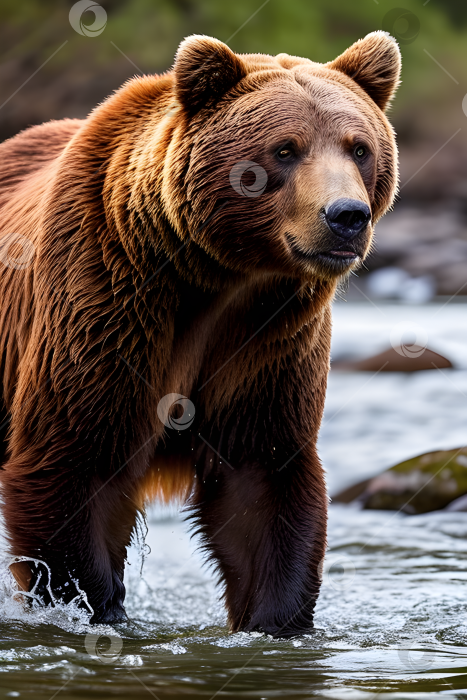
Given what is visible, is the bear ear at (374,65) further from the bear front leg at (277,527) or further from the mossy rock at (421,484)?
the mossy rock at (421,484)

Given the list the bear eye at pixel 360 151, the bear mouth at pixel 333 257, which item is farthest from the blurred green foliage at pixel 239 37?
the bear mouth at pixel 333 257

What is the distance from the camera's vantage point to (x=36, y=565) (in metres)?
4.81

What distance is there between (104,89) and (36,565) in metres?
18.0

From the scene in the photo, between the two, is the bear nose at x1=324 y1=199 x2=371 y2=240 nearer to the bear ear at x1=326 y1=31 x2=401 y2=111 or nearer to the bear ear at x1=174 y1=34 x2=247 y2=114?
the bear ear at x1=174 y1=34 x2=247 y2=114

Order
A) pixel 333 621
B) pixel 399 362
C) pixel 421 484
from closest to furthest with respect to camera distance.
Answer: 1. pixel 333 621
2. pixel 421 484
3. pixel 399 362

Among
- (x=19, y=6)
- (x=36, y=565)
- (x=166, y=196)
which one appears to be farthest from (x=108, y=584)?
(x=19, y=6)

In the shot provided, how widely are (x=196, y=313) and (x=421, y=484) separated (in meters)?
4.51

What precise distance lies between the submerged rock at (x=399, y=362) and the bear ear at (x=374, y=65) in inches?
312

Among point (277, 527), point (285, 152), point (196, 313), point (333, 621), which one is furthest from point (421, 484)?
point (285, 152)

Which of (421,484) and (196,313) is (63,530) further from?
(421,484)

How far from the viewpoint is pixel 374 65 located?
4680 mm

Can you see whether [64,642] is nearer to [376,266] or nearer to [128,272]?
[128,272]

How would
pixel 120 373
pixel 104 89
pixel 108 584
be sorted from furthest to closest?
pixel 104 89 < pixel 108 584 < pixel 120 373

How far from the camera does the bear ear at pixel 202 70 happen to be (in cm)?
430
